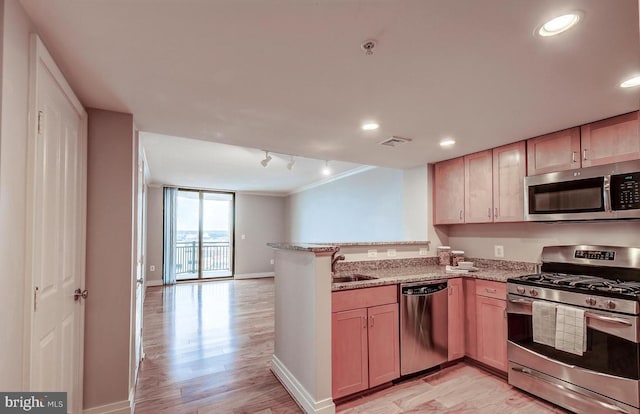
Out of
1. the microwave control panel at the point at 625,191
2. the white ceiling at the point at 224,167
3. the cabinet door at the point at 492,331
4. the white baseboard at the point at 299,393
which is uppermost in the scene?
the white ceiling at the point at 224,167

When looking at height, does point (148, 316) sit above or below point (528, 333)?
below

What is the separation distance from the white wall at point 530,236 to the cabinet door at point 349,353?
1.96 metres

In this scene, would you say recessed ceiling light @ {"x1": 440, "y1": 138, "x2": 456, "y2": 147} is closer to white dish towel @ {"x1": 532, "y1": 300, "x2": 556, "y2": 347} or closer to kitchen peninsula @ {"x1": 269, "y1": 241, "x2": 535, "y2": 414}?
kitchen peninsula @ {"x1": 269, "y1": 241, "x2": 535, "y2": 414}

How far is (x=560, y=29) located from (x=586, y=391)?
2377 mm

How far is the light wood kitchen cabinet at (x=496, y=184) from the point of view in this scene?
2906 mm

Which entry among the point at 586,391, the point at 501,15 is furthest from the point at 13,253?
the point at 586,391

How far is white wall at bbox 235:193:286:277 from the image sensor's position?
8.27 meters

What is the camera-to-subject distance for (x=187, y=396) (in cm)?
241

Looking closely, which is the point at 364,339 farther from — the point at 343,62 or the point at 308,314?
the point at 343,62

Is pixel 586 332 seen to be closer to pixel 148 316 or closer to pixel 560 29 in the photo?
pixel 560 29

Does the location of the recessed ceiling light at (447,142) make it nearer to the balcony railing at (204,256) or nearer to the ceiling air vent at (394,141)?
the ceiling air vent at (394,141)

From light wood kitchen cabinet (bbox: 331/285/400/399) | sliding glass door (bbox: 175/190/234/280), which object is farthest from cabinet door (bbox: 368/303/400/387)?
sliding glass door (bbox: 175/190/234/280)

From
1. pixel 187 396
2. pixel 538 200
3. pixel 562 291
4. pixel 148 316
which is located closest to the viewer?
pixel 562 291

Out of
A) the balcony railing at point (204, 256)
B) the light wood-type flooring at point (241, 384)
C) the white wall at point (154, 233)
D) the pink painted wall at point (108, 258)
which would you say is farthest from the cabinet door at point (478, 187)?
the white wall at point (154, 233)
